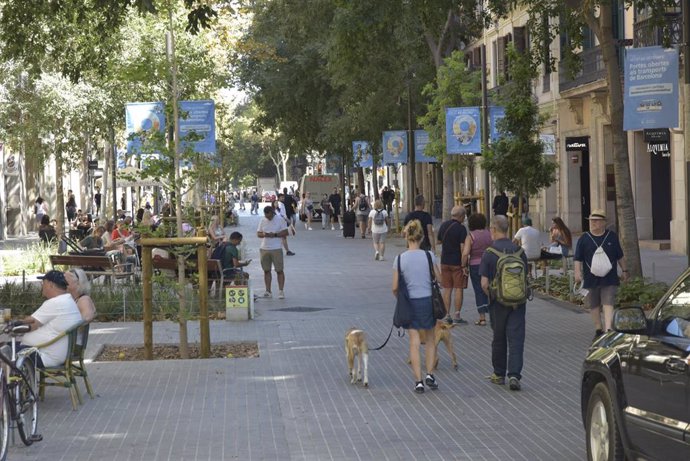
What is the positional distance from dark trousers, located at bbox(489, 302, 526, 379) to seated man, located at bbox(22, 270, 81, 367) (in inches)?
147

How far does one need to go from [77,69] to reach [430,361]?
9.67 meters

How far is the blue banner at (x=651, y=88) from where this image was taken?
18.5m

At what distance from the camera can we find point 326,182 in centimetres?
7600

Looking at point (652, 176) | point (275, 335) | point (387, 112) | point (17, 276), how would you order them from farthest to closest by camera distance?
1. point (387, 112)
2. point (652, 176)
3. point (17, 276)
4. point (275, 335)

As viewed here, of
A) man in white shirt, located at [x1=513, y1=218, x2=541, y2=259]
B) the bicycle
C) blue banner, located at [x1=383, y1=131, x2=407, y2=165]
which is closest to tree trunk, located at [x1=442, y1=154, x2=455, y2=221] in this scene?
blue banner, located at [x1=383, y1=131, x2=407, y2=165]

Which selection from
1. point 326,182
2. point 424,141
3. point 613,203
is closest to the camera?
point 613,203

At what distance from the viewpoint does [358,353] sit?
12.7 metres

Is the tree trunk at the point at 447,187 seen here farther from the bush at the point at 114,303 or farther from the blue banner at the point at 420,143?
the bush at the point at 114,303

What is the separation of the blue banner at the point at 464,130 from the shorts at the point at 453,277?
15.0 meters

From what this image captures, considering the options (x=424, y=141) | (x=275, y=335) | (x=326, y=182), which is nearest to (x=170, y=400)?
(x=275, y=335)

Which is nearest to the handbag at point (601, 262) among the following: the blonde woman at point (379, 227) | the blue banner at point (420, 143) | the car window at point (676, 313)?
the car window at point (676, 313)

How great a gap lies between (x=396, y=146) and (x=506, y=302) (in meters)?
31.7

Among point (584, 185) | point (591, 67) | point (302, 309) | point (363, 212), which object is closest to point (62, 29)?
point (302, 309)

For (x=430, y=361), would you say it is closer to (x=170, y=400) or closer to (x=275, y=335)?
(x=170, y=400)
